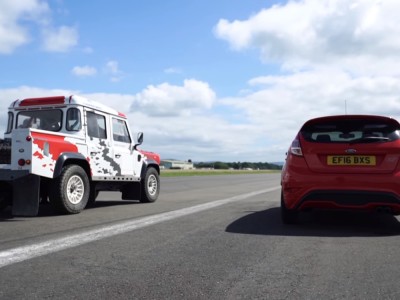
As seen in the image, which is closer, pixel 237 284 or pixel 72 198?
pixel 237 284

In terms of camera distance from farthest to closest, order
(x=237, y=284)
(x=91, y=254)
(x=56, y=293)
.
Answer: (x=91, y=254)
(x=237, y=284)
(x=56, y=293)

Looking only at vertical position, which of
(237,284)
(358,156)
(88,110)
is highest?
(88,110)

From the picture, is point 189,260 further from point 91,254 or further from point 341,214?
point 341,214

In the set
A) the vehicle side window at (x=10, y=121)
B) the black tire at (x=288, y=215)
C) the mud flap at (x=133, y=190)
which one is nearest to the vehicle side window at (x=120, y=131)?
the mud flap at (x=133, y=190)

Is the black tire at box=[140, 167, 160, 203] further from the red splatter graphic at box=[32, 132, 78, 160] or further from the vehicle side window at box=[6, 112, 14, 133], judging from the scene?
the vehicle side window at box=[6, 112, 14, 133]

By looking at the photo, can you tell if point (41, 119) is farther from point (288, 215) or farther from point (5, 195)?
point (288, 215)

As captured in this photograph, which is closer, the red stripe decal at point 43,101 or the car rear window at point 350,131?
the car rear window at point 350,131

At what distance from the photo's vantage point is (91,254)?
466cm

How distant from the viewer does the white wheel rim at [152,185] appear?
11.0 metres

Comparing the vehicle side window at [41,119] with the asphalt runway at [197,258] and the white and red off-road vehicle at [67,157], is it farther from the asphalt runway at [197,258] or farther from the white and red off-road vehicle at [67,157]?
the asphalt runway at [197,258]

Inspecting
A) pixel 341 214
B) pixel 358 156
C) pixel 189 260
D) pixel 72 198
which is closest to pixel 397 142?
pixel 358 156

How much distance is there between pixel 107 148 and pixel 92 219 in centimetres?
231

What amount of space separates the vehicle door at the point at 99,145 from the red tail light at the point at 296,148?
4.04m

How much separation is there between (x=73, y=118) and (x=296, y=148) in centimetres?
439
